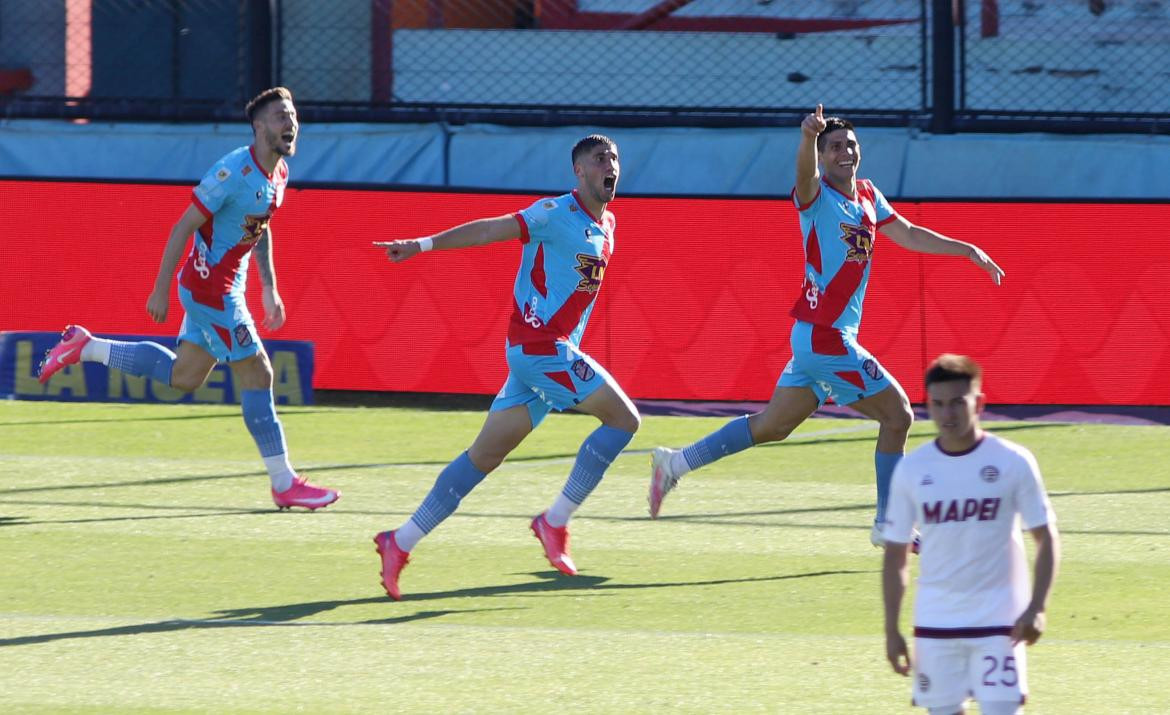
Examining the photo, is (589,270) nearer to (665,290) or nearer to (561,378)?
(561,378)

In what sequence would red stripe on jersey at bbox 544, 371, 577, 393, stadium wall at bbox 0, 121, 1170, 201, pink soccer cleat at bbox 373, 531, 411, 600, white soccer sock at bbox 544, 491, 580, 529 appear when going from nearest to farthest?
pink soccer cleat at bbox 373, 531, 411, 600 < red stripe on jersey at bbox 544, 371, 577, 393 < white soccer sock at bbox 544, 491, 580, 529 < stadium wall at bbox 0, 121, 1170, 201

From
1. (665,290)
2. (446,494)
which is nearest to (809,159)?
(446,494)

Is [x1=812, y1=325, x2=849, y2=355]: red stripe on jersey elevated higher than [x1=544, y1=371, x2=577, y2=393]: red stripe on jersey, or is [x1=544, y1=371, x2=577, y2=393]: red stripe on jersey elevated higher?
[x1=812, y1=325, x2=849, y2=355]: red stripe on jersey

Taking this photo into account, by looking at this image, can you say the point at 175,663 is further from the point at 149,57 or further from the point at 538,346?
the point at 149,57

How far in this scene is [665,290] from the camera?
46.6 ft

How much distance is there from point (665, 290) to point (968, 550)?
9556 millimetres

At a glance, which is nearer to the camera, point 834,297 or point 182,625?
point 182,625

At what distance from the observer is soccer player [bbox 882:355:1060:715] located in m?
4.62

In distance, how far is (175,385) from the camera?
392 inches

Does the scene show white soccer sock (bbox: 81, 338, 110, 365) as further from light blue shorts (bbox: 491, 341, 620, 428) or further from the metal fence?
the metal fence

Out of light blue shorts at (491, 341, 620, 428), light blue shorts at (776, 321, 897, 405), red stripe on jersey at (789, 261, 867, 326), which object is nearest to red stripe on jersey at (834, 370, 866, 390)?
light blue shorts at (776, 321, 897, 405)

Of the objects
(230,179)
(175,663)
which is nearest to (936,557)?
(175,663)

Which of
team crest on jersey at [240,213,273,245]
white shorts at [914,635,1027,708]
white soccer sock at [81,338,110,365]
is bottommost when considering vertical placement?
white shorts at [914,635,1027,708]

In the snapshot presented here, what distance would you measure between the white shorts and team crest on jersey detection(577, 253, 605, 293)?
3.54 meters
